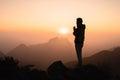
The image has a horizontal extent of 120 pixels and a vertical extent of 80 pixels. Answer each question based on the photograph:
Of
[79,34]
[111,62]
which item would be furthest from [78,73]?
[111,62]

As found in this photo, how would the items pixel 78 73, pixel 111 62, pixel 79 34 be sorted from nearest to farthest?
pixel 78 73 → pixel 79 34 → pixel 111 62

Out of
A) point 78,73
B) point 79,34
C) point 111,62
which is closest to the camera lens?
point 78,73

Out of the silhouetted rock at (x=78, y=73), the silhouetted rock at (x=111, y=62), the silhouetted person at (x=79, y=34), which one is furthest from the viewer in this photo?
the silhouetted rock at (x=111, y=62)

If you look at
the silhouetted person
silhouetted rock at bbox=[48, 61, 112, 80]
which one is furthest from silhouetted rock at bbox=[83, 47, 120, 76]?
the silhouetted person

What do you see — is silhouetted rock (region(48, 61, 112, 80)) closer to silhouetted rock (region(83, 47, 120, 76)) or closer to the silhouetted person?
silhouetted rock (region(83, 47, 120, 76))

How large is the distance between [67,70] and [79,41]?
11.0ft

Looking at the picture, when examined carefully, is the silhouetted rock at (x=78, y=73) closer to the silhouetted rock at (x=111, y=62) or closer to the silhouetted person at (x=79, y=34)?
the silhouetted rock at (x=111, y=62)

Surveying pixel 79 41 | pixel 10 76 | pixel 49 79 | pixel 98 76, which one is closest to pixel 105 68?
pixel 98 76

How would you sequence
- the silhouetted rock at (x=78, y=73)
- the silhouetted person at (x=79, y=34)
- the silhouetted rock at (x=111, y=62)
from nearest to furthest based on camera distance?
the silhouetted rock at (x=78, y=73) → the silhouetted person at (x=79, y=34) → the silhouetted rock at (x=111, y=62)

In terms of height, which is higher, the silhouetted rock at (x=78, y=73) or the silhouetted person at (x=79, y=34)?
the silhouetted person at (x=79, y=34)

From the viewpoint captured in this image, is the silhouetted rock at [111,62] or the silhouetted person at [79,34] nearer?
the silhouetted person at [79,34]

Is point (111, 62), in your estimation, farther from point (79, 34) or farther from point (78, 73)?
point (78, 73)

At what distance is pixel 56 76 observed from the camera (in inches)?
940

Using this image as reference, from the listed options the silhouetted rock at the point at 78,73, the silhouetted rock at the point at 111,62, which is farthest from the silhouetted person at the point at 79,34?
the silhouetted rock at the point at 111,62
